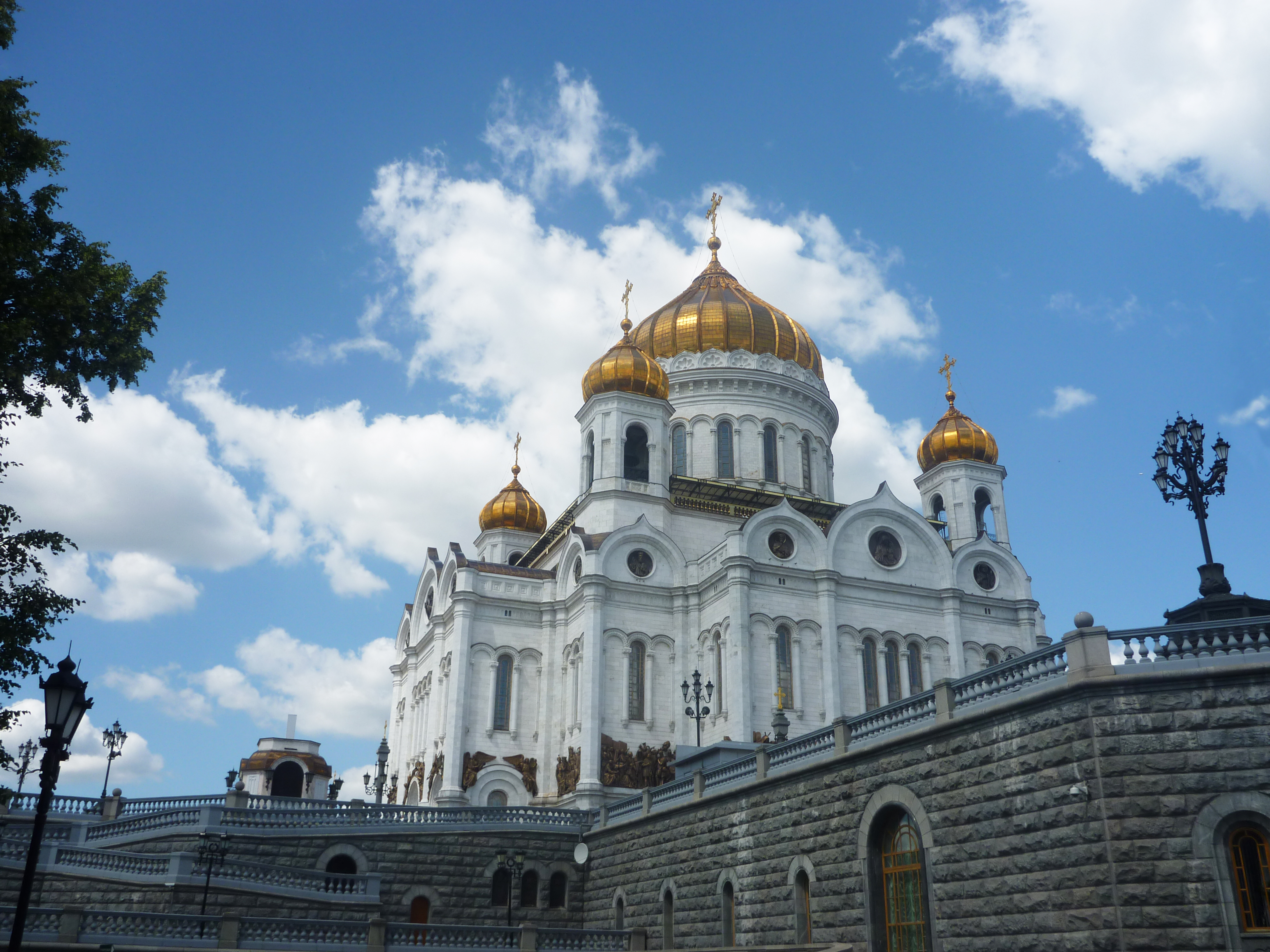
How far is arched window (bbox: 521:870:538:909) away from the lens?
2695 cm

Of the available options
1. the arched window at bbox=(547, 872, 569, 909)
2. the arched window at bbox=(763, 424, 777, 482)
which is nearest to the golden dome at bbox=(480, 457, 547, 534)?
the arched window at bbox=(763, 424, 777, 482)

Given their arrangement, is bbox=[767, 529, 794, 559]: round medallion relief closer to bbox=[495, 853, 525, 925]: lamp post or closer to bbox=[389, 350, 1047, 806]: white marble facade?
bbox=[389, 350, 1047, 806]: white marble facade

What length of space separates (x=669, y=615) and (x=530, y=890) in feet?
39.5

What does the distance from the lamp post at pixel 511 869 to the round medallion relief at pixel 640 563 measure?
40.2ft

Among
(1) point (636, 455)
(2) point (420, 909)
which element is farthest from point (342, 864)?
(1) point (636, 455)

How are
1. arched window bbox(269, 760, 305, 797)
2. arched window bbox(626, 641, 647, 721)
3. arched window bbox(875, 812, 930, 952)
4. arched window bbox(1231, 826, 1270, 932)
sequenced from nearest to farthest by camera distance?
1. arched window bbox(1231, 826, 1270, 932)
2. arched window bbox(875, 812, 930, 952)
3. arched window bbox(626, 641, 647, 721)
4. arched window bbox(269, 760, 305, 797)

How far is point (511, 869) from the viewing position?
84.5 feet

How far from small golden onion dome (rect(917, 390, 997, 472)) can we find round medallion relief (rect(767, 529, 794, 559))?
34.7ft

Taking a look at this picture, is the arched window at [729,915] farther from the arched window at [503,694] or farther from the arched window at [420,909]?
the arched window at [503,694]

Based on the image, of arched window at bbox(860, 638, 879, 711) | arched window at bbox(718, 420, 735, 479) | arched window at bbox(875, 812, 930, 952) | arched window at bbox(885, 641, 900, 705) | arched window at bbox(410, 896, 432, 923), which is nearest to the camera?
arched window at bbox(875, 812, 930, 952)

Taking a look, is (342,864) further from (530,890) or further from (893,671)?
(893,671)

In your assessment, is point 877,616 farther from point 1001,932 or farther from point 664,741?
point 1001,932

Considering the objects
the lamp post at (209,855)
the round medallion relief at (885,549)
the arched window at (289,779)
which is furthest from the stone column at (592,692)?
the arched window at (289,779)

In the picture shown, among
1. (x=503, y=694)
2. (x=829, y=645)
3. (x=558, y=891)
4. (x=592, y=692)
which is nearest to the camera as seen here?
(x=558, y=891)
